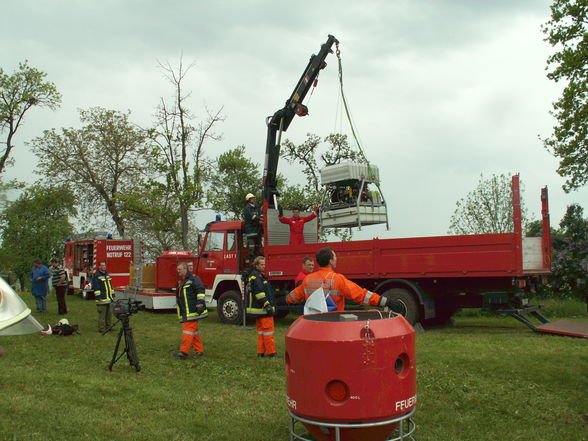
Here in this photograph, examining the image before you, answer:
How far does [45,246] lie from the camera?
4134cm

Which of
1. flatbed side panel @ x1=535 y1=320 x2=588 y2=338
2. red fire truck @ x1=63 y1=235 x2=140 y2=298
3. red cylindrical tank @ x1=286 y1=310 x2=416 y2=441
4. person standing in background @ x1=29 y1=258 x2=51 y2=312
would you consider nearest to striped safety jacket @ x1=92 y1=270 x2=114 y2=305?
person standing in background @ x1=29 y1=258 x2=51 y2=312

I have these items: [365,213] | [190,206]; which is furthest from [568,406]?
[190,206]

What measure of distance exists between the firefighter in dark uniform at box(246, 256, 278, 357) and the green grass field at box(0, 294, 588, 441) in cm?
31

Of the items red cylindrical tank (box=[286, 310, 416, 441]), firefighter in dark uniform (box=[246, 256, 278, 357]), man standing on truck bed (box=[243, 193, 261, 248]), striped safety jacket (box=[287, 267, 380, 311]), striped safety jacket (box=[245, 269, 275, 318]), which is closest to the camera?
red cylindrical tank (box=[286, 310, 416, 441])

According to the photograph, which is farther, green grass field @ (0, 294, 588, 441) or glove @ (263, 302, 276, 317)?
glove @ (263, 302, 276, 317)

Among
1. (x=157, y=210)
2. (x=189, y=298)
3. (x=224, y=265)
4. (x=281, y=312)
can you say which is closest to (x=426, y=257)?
(x=281, y=312)

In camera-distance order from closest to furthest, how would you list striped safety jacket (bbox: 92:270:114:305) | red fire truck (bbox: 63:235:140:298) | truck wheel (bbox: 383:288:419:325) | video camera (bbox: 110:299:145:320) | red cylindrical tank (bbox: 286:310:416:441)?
red cylindrical tank (bbox: 286:310:416:441) → video camera (bbox: 110:299:145:320) → truck wheel (bbox: 383:288:419:325) → striped safety jacket (bbox: 92:270:114:305) → red fire truck (bbox: 63:235:140:298)

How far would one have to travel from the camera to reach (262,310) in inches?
365

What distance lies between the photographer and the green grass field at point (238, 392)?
5312 mm

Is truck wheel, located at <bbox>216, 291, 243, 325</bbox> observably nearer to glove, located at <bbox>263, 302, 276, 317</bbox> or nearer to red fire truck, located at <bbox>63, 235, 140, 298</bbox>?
glove, located at <bbox>263, 302, 276, 317</bbox>

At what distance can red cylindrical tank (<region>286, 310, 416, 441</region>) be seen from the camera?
4078mm

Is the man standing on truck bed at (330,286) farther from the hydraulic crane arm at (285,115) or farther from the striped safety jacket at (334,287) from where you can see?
the hydraulic crane arm at (285,115)

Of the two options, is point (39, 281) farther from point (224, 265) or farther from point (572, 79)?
point (572, 79)

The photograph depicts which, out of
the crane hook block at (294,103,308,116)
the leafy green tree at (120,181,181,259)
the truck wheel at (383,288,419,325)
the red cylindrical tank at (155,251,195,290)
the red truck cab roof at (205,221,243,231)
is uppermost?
the crane hook block at (294,103,308,116)
